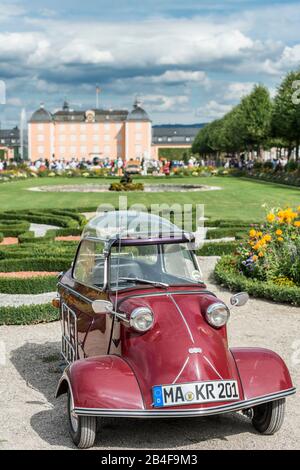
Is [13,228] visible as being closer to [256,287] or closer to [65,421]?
[256,287]

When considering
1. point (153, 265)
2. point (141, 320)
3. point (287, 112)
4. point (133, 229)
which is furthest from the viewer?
point (287, 112)

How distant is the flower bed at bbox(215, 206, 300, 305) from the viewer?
8781 mm

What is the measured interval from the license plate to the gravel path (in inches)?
14.2

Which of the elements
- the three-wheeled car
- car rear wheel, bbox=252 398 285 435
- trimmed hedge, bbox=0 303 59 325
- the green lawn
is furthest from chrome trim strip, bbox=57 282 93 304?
the green lawn

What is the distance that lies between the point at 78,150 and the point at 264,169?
7353 centimetres

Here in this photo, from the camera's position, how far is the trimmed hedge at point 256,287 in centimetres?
856

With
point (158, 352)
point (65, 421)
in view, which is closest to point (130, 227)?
point (158, 352)

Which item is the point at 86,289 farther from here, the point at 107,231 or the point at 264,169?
the point at 264,169

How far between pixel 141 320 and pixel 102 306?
13.4 inches

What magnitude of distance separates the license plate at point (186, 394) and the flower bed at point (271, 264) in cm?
448

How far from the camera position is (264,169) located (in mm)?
44812

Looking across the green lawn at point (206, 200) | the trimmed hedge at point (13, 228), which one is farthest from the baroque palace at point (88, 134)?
the trimmed hedge at point (13, 228)

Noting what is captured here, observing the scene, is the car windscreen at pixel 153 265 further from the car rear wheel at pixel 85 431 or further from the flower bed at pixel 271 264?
the flower bed at pixel 271 264

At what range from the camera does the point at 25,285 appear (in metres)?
9.06
